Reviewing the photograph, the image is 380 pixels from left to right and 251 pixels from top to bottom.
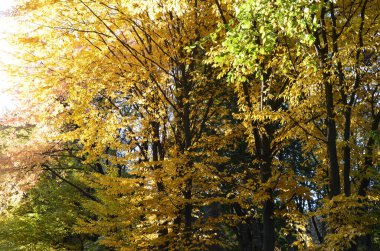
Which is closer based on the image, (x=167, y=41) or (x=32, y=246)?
(x=167, y=41)

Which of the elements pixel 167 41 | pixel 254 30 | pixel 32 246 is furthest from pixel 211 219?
pixel 32 246

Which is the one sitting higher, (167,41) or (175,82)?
(167,41)

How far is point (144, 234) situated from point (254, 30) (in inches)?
250

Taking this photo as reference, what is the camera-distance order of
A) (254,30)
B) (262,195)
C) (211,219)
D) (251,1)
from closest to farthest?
1. (251,1)
2. (254,30)
3. (262,195)
4. (211,219)

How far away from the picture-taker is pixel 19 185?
444 inches

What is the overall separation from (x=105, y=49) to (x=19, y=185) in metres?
5.59

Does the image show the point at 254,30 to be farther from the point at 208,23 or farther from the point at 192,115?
the point at 192,115

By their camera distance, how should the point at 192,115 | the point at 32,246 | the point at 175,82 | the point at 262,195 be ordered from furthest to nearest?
the point at 32,246 → the point at 192,115 → the point at 175,82 → the point at 262,195

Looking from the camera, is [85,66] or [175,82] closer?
[85,66]

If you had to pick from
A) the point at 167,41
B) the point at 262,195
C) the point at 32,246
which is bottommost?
the point at 32,246

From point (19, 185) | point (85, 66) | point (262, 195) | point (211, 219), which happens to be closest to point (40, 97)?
point (85, 66)

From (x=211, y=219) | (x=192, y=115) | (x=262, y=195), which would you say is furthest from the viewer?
(x=192, y=115)

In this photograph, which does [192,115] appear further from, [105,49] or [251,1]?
[251,1]

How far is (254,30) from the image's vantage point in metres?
5.30
